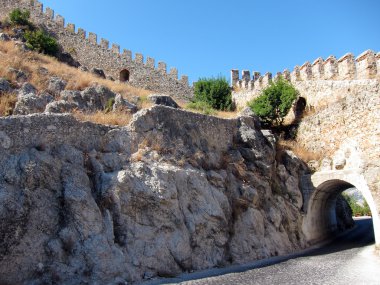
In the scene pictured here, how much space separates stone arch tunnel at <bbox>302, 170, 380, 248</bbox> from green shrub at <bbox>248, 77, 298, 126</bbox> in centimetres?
523

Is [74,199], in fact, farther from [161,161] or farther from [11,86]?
[11,86]

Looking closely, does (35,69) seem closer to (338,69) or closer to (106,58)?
(106,58)

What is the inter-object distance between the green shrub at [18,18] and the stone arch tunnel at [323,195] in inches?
837

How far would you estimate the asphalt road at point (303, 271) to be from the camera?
8.70 metres

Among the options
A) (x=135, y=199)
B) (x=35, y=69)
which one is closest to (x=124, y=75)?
(x=35, y=69)

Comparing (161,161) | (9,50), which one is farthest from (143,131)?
(9,50)

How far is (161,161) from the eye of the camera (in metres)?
11.1

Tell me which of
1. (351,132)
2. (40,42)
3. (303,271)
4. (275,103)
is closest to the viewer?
(303,271)

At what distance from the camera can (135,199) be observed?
370 inches

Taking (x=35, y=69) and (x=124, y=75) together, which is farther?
(x=124, y=75)

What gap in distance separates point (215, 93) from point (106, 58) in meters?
9.53

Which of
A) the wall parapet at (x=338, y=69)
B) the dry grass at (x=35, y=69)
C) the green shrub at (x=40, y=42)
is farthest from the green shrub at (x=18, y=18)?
the wall parapet at (x=338, y=69)

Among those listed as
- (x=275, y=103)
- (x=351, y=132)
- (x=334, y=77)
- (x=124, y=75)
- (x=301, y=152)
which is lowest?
(x=301, y=152)

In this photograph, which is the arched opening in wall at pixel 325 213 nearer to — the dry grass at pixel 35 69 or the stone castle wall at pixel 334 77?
the stone castle wall at pixel 334 77
